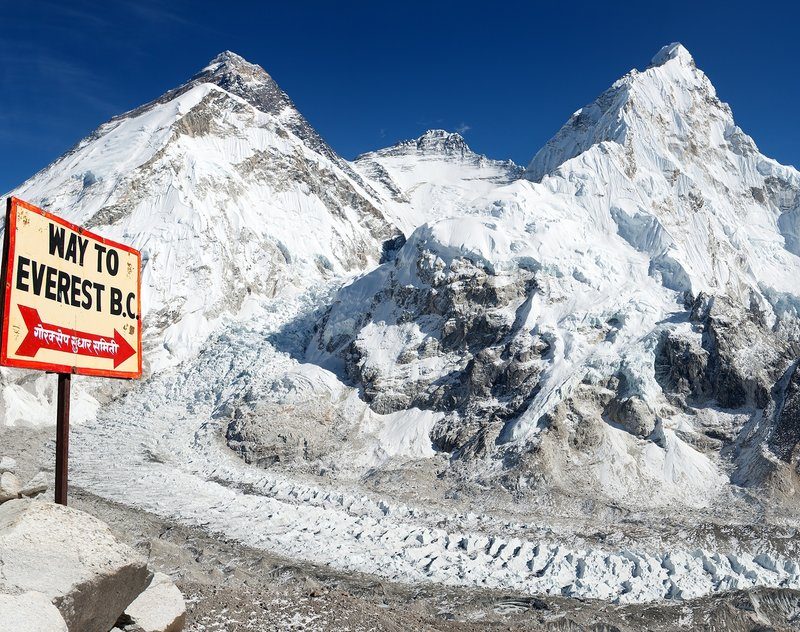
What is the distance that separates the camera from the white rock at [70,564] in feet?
21.0

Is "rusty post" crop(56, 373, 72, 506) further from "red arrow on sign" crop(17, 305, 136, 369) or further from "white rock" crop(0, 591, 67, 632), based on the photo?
"white rock" crop(0, 591, 67, 632)

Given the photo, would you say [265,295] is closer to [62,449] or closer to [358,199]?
[358,199]

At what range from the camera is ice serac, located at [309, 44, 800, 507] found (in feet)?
102

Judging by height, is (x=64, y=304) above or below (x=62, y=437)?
above

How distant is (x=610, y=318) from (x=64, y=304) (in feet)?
111

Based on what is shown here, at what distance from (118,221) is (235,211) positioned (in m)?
11.1

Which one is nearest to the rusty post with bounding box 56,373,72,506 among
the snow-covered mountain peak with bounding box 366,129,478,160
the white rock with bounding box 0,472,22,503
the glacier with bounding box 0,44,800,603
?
the white rock with bounding box 0,472,22,503

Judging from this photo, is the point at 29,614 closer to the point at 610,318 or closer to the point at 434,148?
the point at 610,318

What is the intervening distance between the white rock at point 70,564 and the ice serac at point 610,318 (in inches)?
939

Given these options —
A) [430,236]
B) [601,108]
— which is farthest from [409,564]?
[601,108]

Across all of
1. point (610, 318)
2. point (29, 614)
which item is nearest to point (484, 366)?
point (610, 318)

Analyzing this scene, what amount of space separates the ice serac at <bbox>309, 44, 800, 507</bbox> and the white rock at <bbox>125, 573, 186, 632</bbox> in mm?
22048

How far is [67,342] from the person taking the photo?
8016 mm

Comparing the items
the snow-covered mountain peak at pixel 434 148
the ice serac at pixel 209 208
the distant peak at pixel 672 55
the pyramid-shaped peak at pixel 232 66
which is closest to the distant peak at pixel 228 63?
the pyramid-shaped peak at pixel 232 66
